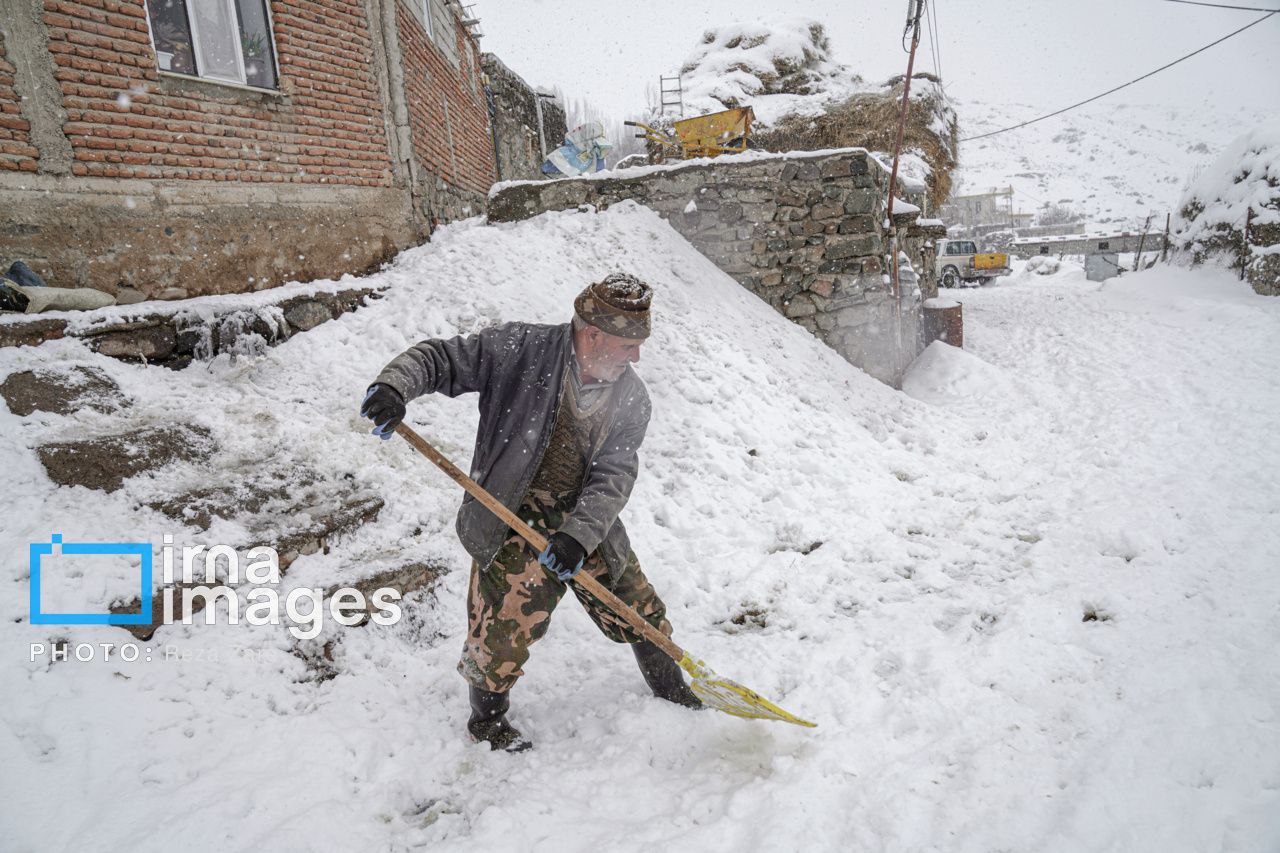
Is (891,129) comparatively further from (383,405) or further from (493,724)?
(493,724)

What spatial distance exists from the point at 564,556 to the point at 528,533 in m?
0.18

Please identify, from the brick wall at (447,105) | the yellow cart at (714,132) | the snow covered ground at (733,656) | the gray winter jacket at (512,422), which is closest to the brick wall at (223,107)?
the brick wall at (447,105)

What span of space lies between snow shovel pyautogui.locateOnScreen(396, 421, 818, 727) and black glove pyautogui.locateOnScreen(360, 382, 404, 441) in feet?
0.37

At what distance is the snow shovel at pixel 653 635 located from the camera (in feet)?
7.51

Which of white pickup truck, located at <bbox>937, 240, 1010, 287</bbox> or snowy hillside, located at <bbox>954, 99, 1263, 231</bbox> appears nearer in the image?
white pickup truck, located at <bbox>937, 240, 1010, 287</bbox>

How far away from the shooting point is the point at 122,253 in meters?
4.76

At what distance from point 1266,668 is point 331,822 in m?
3.75

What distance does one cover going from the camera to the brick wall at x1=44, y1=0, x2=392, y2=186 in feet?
15.0

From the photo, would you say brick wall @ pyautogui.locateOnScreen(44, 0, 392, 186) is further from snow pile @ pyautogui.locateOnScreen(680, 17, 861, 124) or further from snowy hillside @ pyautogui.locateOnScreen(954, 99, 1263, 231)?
snowy hillside @ pyautogui.locateOnScreen(954, 99, 1263, 231)

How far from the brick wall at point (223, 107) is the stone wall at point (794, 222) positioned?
1930 millimetres

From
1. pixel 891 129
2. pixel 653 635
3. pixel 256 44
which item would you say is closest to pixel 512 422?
pixel 653 635

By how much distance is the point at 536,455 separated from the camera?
2.41 metres

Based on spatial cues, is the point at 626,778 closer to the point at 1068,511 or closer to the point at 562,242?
the point at 1068,511

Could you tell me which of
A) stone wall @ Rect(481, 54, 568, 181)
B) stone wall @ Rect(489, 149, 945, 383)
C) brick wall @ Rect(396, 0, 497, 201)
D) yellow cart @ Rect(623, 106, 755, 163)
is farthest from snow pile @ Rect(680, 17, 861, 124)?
stone wall @ Rect(489, 149, 945, 383)
